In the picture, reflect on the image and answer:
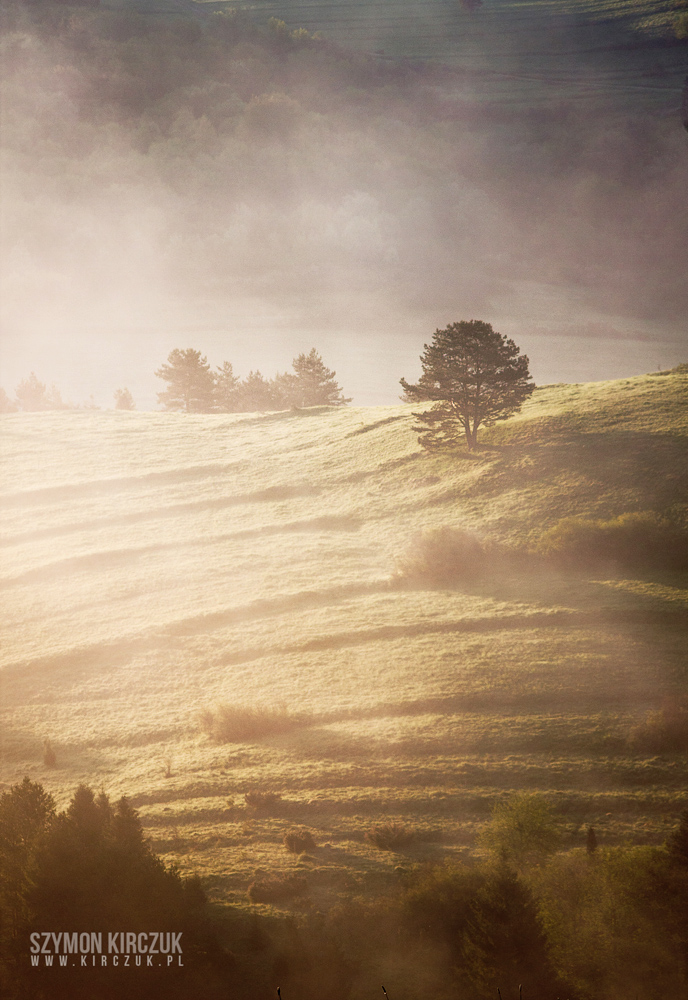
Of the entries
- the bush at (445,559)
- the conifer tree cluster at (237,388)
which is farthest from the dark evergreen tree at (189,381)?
the bush at (445,559)

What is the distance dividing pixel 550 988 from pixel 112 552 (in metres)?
35.4

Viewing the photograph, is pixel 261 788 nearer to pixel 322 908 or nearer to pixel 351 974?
pixel 322 908

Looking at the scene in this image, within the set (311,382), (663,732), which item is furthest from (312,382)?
(663,732)

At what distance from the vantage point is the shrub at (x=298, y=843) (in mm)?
17031

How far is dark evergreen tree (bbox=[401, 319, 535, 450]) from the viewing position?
44.1 metres

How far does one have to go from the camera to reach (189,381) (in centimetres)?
9575

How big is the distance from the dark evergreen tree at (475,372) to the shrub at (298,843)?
116ft

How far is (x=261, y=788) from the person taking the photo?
19.7 metres

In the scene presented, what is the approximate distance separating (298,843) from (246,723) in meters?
6.05

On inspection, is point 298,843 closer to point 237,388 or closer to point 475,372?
point 475,372

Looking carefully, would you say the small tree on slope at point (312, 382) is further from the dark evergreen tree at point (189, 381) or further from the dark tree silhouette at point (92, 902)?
the dark tree silhouette at point (92, 902)

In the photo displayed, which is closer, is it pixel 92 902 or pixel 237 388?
pixel 92 902

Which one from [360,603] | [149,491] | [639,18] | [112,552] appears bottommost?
[360,603]

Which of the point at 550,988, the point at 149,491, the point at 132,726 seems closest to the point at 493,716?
the point at 550,988
